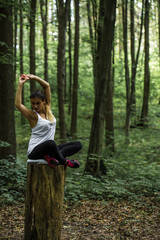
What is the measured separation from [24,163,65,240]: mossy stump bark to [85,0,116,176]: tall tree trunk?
5.25 meters

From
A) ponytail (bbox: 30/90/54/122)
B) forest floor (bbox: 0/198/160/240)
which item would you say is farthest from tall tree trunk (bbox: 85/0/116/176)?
ponytail (bbox: 30/90/54/122)

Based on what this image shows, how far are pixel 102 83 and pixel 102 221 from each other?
4761 mm

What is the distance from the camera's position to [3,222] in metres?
5.88

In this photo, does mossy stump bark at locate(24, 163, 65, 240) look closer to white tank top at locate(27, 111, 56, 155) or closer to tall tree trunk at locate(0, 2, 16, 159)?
white tank top at locate(27, 111, 56, 155)

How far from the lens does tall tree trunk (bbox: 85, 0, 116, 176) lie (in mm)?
8969

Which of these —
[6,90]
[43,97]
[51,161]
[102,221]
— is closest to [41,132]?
[51,161]

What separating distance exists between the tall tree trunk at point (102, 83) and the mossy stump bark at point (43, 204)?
17.2 feet

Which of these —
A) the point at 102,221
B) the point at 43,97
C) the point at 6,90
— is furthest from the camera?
the point at 6,90

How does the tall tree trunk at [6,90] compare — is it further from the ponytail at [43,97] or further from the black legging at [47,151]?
A: the black legging at [47,151]

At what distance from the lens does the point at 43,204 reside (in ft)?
12.5

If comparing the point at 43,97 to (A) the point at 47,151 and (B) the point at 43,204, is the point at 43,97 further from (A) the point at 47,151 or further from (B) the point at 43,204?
(B) the point at 43,204

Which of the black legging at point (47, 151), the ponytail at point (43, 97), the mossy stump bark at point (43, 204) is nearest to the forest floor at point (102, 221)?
the mossy stump bark at point (43, 204)

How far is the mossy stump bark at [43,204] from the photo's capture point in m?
3.79

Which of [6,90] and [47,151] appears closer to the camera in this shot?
[47,151]
